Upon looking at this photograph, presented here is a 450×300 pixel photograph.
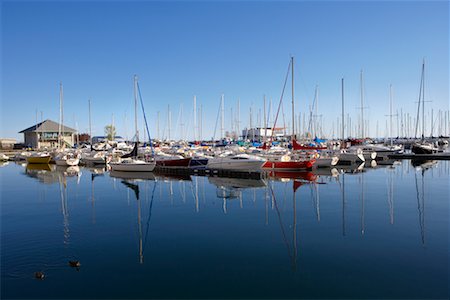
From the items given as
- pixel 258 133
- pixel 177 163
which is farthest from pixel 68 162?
pixel 258 133

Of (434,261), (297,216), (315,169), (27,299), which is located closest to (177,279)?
(27,299)

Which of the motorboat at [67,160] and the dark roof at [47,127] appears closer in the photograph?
the motorboat at [67,160]

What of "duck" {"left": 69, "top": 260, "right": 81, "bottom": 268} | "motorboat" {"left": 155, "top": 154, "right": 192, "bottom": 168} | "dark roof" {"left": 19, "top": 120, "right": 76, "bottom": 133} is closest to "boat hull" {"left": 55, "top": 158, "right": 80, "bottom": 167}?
"motorboat" {"left": 155, "top": 154, "right": 192, "bottom": 168}

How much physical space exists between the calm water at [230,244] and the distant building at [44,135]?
6914cm

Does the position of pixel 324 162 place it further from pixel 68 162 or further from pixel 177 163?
pixel 68 162

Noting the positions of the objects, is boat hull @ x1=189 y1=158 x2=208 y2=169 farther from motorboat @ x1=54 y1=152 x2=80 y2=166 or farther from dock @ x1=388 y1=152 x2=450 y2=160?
dock @ x1=388 y1=152 x2=450 y2=160

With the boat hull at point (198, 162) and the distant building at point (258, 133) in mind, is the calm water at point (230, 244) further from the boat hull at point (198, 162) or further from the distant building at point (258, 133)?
the distant building at point (258, 133)

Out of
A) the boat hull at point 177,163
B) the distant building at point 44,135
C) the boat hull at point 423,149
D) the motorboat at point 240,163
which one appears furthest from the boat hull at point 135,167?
the distant building at point 44,135

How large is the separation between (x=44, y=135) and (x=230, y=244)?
87087mm

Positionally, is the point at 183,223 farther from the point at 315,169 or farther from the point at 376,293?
the point at 315,169

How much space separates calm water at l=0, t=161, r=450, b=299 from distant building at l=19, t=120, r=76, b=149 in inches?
2722

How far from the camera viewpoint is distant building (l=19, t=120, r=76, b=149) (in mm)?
85625

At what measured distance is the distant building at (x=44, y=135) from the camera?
85.6m

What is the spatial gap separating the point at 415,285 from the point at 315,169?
103 feet
